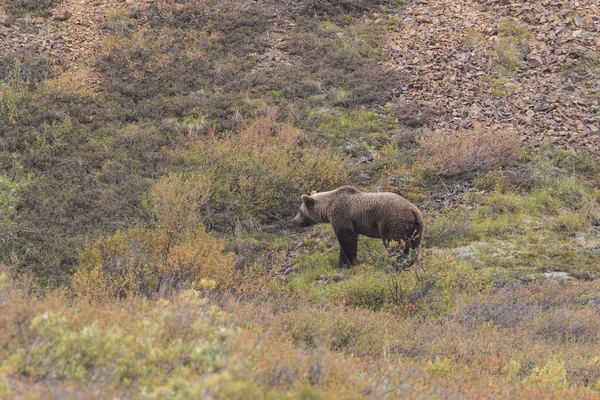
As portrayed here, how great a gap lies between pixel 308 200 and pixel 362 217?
1484 millimetres

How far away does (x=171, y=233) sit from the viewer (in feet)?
37.9

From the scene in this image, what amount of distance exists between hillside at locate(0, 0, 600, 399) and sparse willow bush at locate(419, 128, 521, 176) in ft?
0.19

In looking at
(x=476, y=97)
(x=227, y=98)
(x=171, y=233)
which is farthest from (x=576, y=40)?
(x=171, y=233)

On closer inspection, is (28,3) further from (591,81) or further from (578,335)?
(578,335)

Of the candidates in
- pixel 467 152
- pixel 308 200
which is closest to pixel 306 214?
pixel 308 200

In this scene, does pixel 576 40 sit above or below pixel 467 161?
above

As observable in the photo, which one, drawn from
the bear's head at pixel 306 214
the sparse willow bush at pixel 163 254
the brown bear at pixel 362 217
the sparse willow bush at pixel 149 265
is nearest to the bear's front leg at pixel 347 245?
the brown bear at pixel 362 217

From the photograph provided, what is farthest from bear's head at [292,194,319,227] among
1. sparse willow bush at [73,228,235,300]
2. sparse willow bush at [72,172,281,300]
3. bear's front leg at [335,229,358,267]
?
sparse willow bush at [73,228,235,300]

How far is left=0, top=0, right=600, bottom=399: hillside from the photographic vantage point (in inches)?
190

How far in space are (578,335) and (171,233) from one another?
24.1 ft

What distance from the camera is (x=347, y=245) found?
39.1 ft

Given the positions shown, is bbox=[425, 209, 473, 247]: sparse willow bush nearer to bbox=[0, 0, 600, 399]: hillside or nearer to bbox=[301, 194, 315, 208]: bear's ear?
bbox=[0, 0, 600, 399]: hillside

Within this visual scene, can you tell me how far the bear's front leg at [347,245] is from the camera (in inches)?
468

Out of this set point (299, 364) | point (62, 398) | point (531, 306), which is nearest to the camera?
point (62, 398)
